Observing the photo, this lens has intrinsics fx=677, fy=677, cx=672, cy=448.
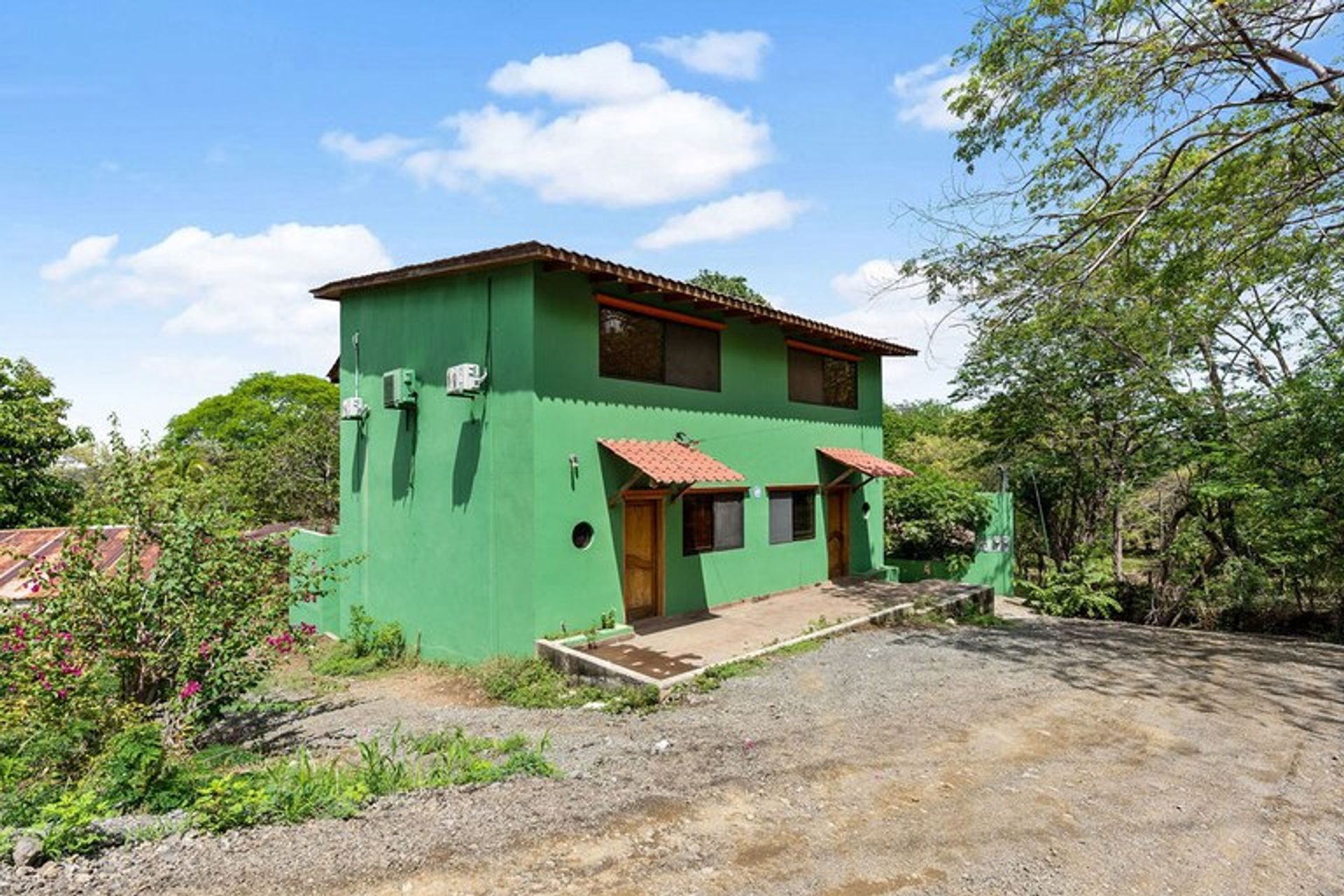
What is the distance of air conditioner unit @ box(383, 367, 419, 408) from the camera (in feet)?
35.6

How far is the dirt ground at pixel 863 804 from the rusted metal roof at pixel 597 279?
19.1ft

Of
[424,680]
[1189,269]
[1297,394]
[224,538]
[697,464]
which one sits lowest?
[424,680]

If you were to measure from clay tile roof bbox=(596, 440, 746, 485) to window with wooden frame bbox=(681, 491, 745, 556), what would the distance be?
1.00m

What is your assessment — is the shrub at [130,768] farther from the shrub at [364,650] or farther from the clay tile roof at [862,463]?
the clay tile roof at [862,463]

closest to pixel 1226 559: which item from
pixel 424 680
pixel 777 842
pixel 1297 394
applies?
pixel 1297 394

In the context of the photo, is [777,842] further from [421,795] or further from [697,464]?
[697,464]

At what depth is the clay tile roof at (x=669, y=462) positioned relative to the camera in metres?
9.92

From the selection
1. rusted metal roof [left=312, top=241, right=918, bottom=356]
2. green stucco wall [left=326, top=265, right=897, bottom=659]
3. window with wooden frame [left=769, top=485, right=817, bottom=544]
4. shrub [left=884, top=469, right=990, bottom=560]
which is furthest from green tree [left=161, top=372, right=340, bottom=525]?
shrub [left=884, top=469, right=990, bottom=560]

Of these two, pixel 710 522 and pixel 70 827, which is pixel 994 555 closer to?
pixel 710 522

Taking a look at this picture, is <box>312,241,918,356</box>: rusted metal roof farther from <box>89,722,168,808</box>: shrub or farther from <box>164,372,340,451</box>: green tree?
<box>164,372,340,451</box>: green tree

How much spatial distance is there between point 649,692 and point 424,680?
390 cm

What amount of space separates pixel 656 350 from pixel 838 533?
6.80 meters

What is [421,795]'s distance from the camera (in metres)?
5.07

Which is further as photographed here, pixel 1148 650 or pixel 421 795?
pixel 1148 650
